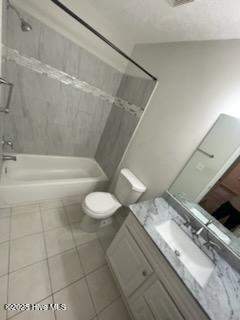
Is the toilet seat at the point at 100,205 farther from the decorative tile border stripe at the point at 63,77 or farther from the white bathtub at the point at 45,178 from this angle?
the decorative tile border stripe at the point at 63,77

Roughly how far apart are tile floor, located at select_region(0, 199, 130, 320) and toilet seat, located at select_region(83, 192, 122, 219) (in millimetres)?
362

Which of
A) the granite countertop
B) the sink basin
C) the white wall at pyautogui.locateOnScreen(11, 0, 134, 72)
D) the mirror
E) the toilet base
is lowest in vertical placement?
the toilet base

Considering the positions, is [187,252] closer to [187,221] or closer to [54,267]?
[187,221]

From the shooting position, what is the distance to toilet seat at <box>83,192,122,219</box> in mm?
1661

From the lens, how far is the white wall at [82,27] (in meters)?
1.50

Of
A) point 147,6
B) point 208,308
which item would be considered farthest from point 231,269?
point 147,6

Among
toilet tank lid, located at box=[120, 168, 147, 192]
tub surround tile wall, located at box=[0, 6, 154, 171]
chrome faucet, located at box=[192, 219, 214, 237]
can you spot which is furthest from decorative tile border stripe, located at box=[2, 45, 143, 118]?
chrome faucet, located at box=[192, 219, 214, 237]

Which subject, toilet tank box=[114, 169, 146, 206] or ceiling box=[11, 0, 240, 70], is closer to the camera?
ceiling box=[11, 0, 240, 70]

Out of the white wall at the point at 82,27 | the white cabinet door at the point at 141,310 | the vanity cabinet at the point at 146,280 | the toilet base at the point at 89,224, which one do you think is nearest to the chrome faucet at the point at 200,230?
the vanity cabinet at the point at 146,280

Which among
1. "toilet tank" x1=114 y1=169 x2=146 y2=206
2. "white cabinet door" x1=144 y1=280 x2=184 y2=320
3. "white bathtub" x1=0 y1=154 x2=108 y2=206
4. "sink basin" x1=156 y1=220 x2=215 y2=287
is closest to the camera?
"white cabinet door" x1=144 y1=280 x2=184 y2=320

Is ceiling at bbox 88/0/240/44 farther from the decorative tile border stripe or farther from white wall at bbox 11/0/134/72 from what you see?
the decorative tile border stripe

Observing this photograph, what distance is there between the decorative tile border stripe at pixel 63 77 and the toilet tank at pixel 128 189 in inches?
31.1

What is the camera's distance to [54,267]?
1425 mm

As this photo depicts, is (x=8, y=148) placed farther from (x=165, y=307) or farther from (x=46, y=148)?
(x=165, y=307)
